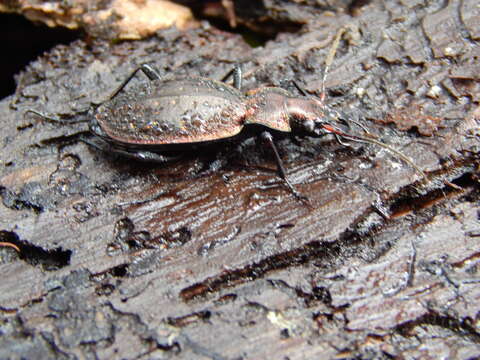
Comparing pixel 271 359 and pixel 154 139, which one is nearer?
pixel 271 359

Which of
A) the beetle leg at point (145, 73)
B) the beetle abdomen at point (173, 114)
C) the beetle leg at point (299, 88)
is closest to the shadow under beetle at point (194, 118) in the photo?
the beetle abdomen at point (173, 114)

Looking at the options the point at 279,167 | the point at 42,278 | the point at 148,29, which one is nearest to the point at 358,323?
the point at 279,167

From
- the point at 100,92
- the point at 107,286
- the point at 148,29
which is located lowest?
the point at 107,286

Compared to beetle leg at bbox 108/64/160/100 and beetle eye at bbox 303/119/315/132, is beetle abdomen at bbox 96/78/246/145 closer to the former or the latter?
beetle leg at bbox 108/64/160/100

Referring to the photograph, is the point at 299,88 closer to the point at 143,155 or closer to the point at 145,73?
the point at 145,73

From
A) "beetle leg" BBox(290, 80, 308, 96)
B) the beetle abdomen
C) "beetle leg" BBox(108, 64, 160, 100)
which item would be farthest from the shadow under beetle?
"beetle leg" BBox(108, 64, 160, 100)

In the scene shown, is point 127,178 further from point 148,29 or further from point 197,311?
point 148,29

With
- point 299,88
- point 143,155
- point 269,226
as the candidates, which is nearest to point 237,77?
point 299,88
